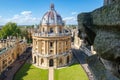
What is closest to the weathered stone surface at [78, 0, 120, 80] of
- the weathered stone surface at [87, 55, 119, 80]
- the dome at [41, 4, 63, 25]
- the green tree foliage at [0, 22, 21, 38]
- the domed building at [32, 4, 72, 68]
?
the weathered stone surface at [87, 55, 119, 80]

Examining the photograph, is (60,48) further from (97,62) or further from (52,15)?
(97,62)

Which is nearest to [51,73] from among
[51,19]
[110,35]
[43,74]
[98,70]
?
[43,74]

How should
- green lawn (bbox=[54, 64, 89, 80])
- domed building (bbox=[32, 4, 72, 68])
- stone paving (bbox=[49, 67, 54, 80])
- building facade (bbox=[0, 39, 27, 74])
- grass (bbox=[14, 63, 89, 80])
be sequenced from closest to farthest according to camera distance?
green lawn (bbox=[54, 64, 89, 80]), grass (bbox=[14, 63, 89, 80]), stone paving (bbox=[49, 67, 54, 80]), building facade (bbox=[0, 39, 27, 74]), domed building (bbox=[32, 4, 72, 68])

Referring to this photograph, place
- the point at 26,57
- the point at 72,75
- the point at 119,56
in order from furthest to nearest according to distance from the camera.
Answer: the point at 26,57 < the point at 72,75 < the point at 119,56

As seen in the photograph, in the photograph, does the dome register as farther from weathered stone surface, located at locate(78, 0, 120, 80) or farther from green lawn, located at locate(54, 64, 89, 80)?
weathered stone surface, located at locate(78, 0, 120, 80)

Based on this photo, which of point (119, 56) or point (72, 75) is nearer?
point (119, 56)

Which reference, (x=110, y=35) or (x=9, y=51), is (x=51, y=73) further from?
(x=110, y=35)

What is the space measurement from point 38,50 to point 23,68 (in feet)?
23.7

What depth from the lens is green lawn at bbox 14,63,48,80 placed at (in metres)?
38.2

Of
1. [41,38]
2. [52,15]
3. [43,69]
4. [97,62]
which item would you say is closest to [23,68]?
[43,69]

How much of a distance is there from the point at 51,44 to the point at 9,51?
1133cm

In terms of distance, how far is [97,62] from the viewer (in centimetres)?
539

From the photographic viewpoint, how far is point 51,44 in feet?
161

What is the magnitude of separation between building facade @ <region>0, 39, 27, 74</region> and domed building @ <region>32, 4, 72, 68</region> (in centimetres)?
632
